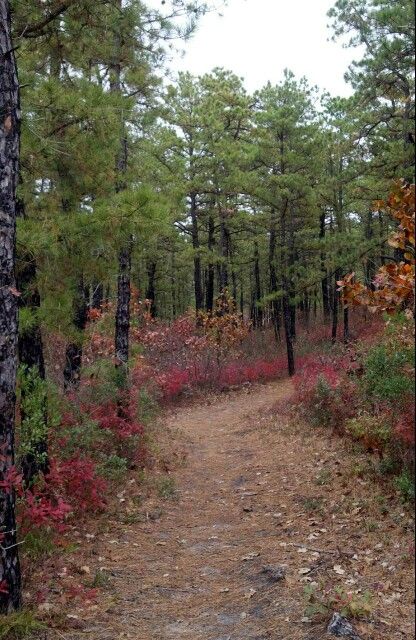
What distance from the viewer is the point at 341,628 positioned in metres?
3.92

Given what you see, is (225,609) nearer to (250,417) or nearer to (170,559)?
(170,559)

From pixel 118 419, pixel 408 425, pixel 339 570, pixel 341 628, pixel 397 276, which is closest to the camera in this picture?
pixel 397 276

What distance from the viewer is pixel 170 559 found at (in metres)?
5.80

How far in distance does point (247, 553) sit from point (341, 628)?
76.2 inches

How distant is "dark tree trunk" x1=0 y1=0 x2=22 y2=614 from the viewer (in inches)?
162

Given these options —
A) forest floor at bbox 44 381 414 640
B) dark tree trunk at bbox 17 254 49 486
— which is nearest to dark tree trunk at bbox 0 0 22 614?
forest floor at bbox 44 381 414 640

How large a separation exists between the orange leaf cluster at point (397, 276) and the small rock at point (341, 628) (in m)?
2.27

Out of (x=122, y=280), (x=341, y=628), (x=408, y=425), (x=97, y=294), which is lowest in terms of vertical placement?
(x=341, y=628)

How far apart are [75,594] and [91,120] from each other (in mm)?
5109

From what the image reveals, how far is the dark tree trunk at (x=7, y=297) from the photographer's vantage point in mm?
4113

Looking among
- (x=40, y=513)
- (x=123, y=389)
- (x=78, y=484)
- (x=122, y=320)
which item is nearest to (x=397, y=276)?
(x=40, y=513)

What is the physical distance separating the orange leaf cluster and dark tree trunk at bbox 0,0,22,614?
2565 mm

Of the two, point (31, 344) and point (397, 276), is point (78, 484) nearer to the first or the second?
point (31, 344)

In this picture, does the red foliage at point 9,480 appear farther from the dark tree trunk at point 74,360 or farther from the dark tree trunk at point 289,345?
the dark tree trunk at point 289,345
